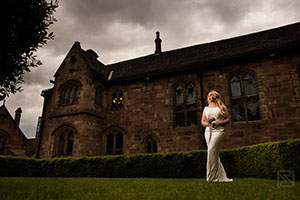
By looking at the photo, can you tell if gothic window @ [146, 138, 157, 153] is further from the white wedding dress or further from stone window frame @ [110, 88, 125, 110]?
the white wedding dress

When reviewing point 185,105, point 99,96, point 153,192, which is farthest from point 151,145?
point 153,192

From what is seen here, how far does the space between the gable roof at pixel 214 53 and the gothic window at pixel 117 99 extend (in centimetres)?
96

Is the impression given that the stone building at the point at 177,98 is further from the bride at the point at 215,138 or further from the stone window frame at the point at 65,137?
the bride at the point at 215,138

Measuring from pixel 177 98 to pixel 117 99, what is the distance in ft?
14.3

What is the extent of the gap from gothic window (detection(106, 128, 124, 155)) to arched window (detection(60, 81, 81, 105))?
3.27 m

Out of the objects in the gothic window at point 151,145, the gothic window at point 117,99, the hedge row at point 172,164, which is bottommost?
the hedge row at point 172,164

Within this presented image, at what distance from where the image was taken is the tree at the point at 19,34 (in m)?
4.25

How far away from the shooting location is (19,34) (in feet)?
15.1

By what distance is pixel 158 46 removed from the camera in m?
17.6

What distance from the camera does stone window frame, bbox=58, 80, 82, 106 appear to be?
45.1 ft

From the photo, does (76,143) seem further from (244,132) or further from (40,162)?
(244,132)

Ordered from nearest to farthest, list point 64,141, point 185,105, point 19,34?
point 19,34 < point 185,105 < point 64,141

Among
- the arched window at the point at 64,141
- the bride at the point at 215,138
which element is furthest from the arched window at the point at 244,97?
the arched window at the point at 64,141

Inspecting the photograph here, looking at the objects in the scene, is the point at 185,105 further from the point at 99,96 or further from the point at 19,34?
the point at 19,34
